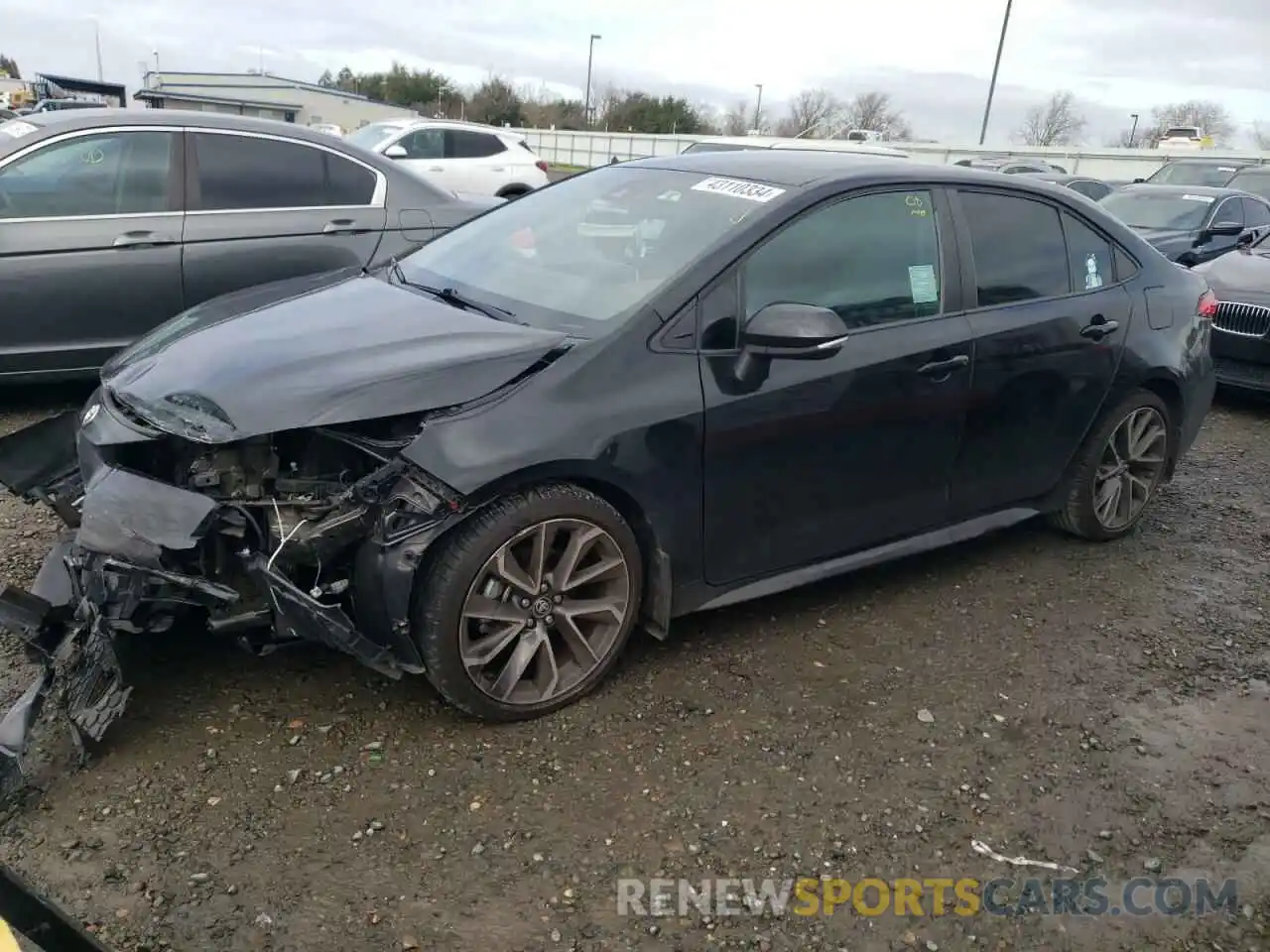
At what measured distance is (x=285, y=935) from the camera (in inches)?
88.3

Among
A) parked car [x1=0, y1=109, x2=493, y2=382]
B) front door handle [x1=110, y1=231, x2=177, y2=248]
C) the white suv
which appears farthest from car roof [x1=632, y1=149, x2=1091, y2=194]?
the white suv

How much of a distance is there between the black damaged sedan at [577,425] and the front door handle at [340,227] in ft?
6.56

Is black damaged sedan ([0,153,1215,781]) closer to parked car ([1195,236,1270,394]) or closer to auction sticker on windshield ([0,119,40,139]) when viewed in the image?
auction sticker on windshield ([0,119,40,139])

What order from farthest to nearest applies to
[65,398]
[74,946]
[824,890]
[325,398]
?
[65,398] → [325,398] → [824,890] → [74,946]

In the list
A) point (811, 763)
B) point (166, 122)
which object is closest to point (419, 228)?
point (166, 122)

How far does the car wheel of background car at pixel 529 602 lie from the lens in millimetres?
2812

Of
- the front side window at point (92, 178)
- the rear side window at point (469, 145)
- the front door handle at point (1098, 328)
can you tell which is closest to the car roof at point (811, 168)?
the front door handle at point (1098, 328)

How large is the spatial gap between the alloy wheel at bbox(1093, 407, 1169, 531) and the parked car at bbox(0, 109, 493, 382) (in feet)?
11.7

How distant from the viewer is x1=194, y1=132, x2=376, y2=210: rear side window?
221 inches

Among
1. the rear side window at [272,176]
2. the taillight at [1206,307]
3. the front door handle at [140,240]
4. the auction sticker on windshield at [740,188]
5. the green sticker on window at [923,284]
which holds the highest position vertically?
the auction sticker on windshield at [740,188]

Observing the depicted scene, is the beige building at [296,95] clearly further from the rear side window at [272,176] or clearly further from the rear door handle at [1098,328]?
the rear door handle at [1098,328]

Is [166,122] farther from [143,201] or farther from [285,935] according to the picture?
[285,935]

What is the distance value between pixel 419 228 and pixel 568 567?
3.75 m

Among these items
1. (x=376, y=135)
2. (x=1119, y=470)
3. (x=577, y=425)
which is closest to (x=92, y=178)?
(x=577, y=425)
